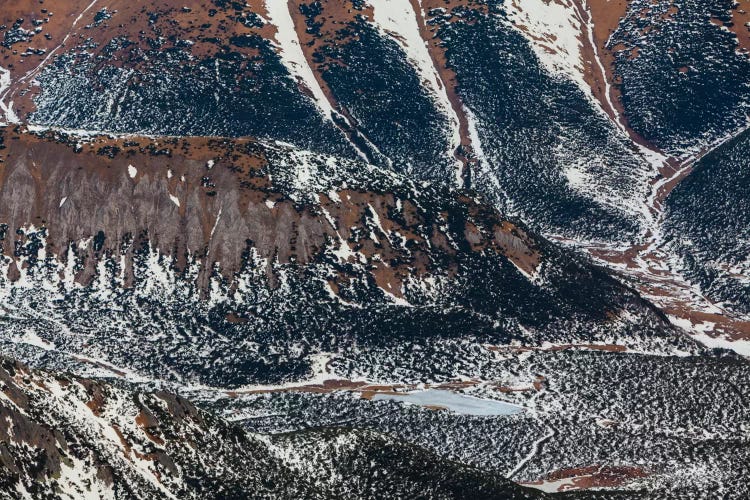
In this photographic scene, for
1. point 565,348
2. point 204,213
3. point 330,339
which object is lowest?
point 330,339

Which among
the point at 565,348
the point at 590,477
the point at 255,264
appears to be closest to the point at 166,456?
the point at 590,477

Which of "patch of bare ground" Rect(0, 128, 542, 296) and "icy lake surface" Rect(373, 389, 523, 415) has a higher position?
"patch of bare ground" Rect(0, 128, 542, 296)

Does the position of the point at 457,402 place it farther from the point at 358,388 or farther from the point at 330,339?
the point at 330,339

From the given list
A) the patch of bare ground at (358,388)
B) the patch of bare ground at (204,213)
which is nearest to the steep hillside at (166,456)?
the patch of bare ground at (358,388)

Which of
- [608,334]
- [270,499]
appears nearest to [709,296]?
[608,334]

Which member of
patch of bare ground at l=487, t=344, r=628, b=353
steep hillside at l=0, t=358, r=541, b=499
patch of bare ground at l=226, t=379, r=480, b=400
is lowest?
patch of bare ground at l=226, t=379, r=480, b=400

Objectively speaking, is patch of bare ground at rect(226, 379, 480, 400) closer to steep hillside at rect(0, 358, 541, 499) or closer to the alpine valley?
the alpine valley

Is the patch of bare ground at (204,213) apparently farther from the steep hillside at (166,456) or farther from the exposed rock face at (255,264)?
the steep hillside at (166,456)

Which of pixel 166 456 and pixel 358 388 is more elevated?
pixel 166 456

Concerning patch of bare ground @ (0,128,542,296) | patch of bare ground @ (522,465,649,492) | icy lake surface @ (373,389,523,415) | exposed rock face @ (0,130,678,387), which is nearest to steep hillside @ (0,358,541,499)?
patch of bare ground @ (522,465,649,492)

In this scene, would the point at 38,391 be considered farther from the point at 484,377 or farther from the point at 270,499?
the point at 484,377
